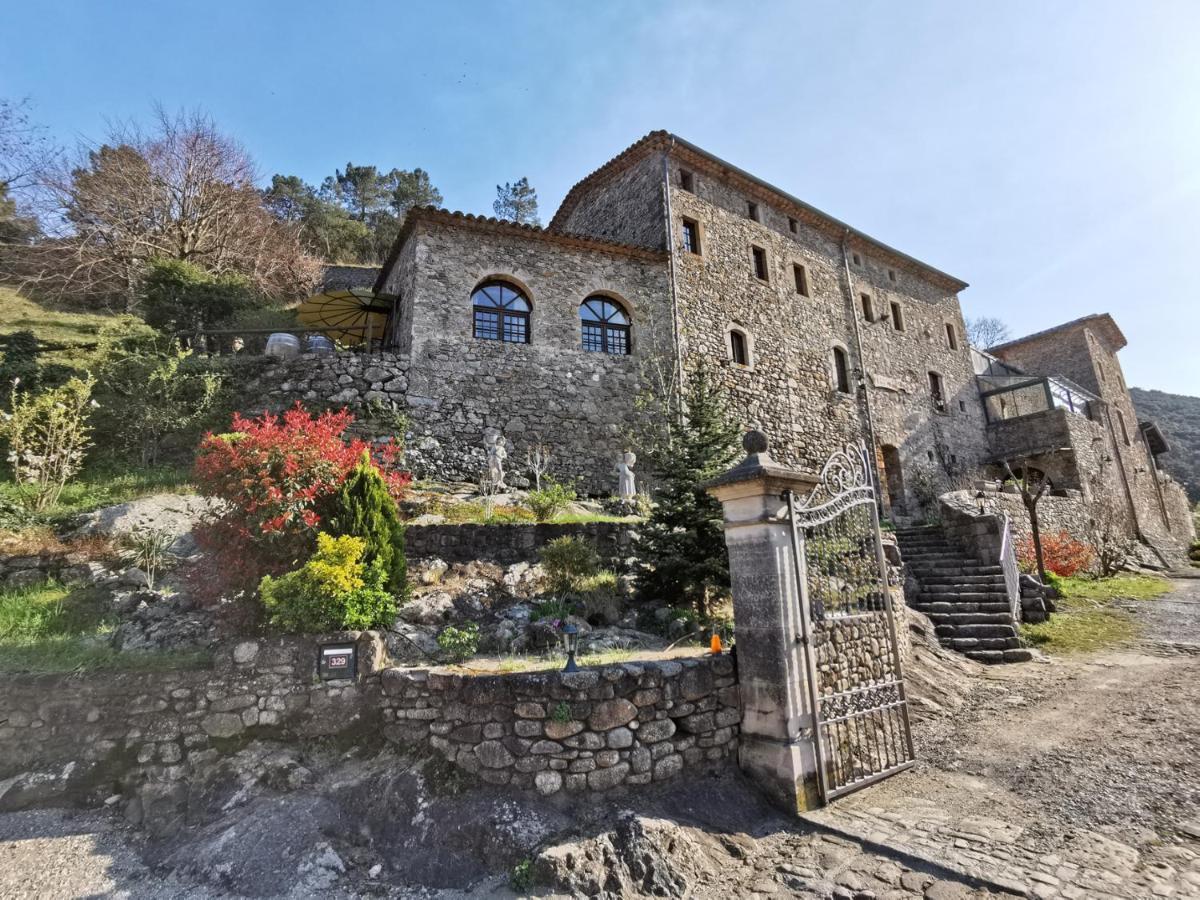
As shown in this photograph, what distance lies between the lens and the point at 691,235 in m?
16.1

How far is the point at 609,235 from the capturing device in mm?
17172

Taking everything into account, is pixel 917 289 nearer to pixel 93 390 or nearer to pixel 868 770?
pixel 868 770

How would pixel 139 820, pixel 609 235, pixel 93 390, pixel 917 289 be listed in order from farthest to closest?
pixel 917 289 → pixel 609 235 → pixel 93 390 → pixel 139 820

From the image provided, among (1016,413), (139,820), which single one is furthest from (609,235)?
(1016,413)

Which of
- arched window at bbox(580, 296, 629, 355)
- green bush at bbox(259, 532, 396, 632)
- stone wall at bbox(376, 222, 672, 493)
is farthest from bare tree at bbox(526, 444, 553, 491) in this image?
green bush at bbox(259, 532, 396, 632)

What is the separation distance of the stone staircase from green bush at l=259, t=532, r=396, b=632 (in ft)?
29.5

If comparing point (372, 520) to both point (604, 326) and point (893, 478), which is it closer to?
point (604, 326)

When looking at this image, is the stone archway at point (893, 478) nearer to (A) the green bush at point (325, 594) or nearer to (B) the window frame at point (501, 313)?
(B) the window frame at point (501, 313)

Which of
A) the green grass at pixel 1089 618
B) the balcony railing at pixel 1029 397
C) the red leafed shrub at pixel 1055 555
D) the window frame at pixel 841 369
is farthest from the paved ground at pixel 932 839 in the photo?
the balcony railing at pixel 1029 397

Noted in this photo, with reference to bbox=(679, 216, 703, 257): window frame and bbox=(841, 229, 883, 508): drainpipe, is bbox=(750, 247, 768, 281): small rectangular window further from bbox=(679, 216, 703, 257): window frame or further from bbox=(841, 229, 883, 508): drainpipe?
bbox=(841, 229, 883, 508): drainpipe

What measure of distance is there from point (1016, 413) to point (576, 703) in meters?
25.2

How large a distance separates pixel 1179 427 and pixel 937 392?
38406mm

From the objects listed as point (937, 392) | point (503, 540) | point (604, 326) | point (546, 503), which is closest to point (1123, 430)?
point (937, 392)

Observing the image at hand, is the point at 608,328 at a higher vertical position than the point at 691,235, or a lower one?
lower
